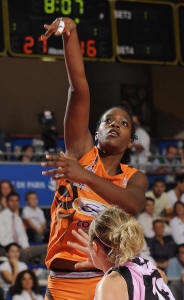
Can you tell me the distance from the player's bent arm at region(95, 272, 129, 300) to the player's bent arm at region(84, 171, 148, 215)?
1.71ft

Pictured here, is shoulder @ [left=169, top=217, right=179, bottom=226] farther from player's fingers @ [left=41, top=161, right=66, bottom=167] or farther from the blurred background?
player's fingers @ [left=41, top=161, right=66, bottom=167]

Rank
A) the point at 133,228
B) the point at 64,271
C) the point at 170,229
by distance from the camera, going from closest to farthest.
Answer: the point at 133,228 < the point at 64,271 < the point at 170,229

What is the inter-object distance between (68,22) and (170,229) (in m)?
6.67

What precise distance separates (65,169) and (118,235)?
0.39 metres

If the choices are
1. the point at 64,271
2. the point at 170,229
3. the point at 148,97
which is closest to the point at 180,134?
the point at 148,97

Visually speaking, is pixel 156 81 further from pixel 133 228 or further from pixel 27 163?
pixel 133 228

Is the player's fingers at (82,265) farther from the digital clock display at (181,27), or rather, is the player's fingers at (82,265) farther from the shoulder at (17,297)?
the digital clock display at (181,27)

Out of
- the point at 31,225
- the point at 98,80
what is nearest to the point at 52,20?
the point at 31,225

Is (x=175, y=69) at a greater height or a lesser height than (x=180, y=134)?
greater

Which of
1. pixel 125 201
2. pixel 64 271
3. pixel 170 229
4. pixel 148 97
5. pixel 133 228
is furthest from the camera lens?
pixel 148 97

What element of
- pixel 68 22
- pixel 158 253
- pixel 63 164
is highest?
pixel 68 22

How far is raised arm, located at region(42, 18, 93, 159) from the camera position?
3328 mm

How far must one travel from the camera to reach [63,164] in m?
2.79

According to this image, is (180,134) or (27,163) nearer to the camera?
(27,163)
